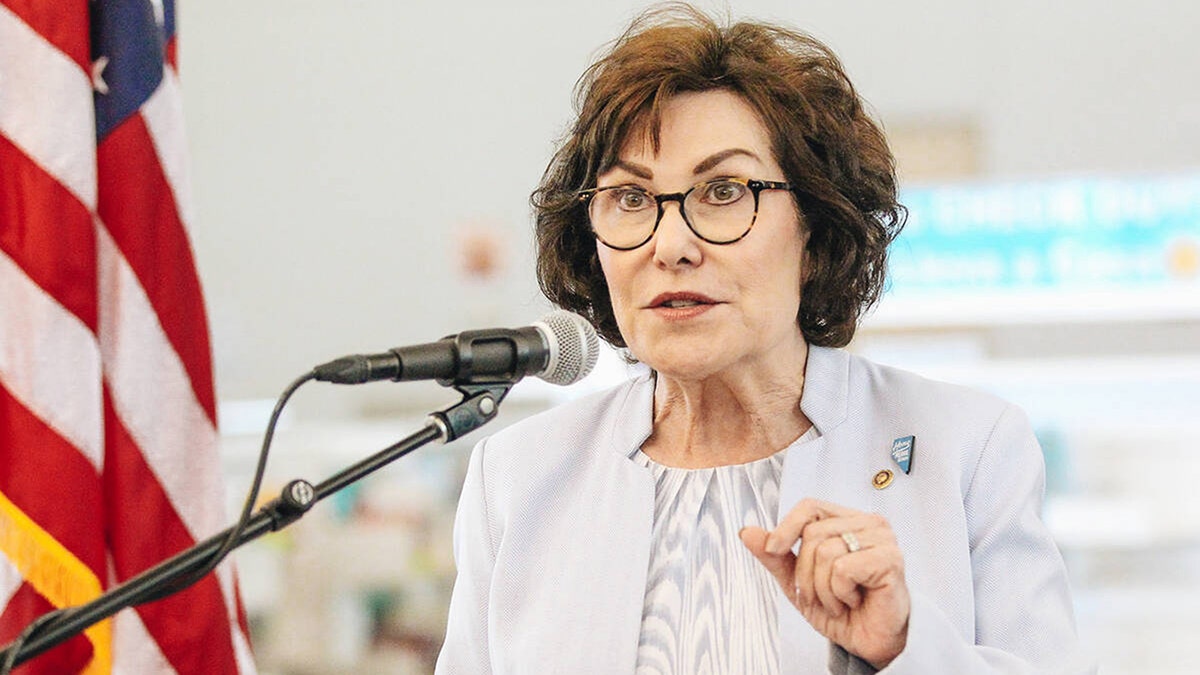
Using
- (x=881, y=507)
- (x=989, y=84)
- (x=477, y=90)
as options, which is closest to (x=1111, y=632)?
(x=881, y=507)

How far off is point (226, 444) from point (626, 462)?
286 cm

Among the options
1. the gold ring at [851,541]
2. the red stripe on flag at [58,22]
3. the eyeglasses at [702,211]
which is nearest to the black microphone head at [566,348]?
the eyeglasses at [702,211]

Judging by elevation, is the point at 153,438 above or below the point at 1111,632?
above

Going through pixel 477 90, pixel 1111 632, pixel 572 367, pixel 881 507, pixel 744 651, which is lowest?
pixel 1111 632

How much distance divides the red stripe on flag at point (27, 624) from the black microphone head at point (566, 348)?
2.63 feet

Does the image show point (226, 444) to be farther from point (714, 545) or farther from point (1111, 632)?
point (714, 545)

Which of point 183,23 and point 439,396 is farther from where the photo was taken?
point 183,23

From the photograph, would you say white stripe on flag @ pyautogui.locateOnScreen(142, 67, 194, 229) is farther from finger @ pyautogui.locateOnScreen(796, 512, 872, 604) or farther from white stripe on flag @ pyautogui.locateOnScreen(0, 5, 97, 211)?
finger @ pyautogui.locateOnScreen(796, 512, 872, 604)

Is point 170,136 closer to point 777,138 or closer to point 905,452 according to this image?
point 777,138

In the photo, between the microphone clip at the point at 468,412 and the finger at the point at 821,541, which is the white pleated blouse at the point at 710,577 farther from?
the microphone clip at the point at 468,412

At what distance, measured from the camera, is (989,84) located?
19.9 ft

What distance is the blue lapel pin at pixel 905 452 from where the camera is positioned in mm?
1493

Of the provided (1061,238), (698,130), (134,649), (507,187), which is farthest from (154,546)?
(507,187)

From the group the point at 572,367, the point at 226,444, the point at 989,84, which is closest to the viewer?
the point at 572,367
